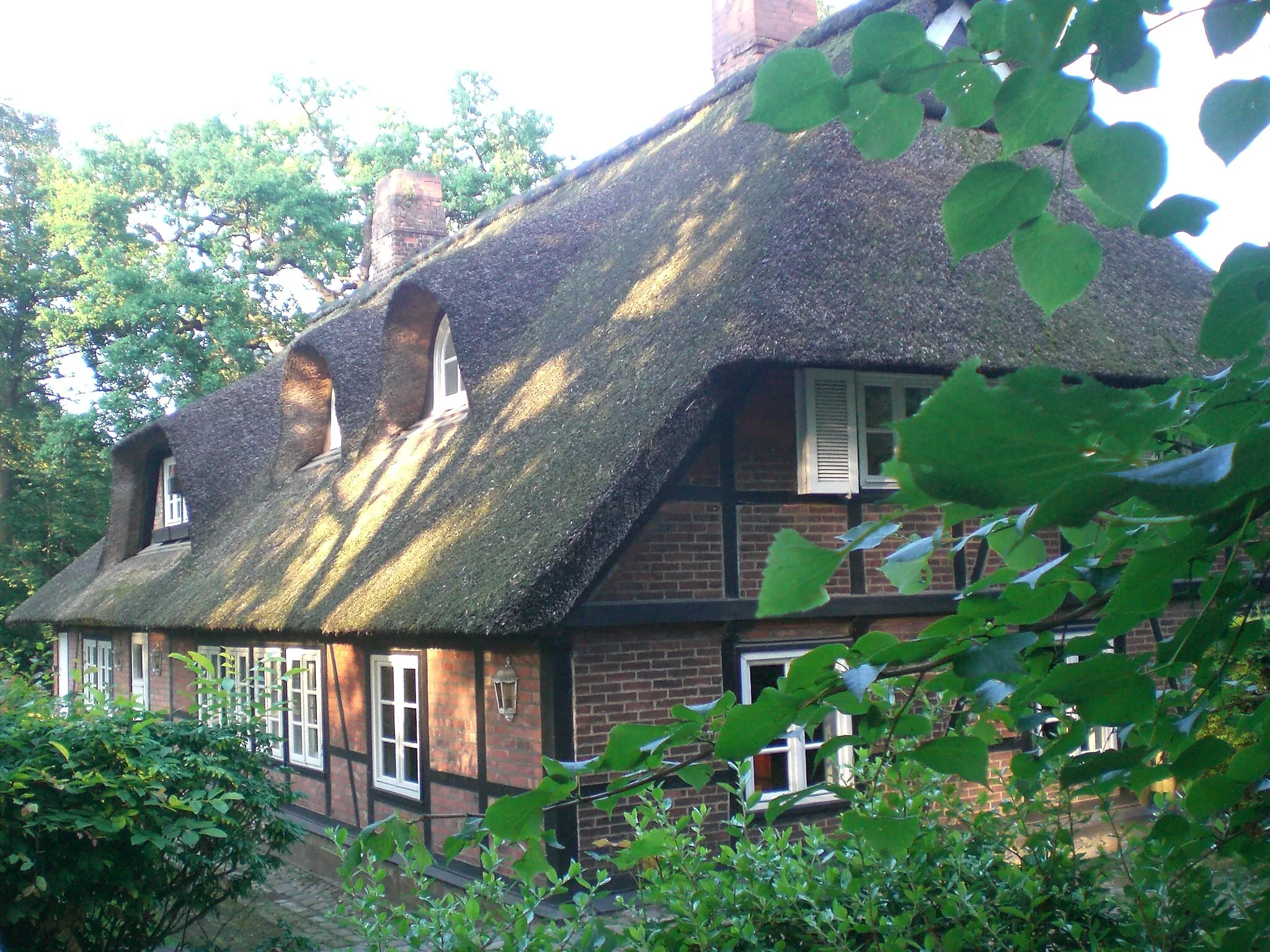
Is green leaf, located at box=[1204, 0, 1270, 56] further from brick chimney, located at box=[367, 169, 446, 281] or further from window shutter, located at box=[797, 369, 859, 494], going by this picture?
brick chimney, located at box=[367, 169, 446, 281]

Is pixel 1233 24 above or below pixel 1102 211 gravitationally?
above

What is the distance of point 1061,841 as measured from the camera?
313 cm

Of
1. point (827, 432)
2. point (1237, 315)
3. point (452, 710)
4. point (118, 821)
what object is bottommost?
point (452, 710)

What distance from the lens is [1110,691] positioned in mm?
1072

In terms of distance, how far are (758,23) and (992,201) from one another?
12034 mm

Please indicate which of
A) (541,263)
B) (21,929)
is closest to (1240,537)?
(21,929)

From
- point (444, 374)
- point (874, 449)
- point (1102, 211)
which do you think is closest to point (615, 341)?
point (874, 449)

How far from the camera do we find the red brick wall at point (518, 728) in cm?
759

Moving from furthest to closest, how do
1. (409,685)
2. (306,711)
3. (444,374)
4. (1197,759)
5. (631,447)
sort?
(444,374) < (306,711) < (409,685) < (631,447) < (1197,759)

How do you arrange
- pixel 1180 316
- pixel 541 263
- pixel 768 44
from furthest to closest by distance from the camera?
pixel 768 44, pixel 541 263, pixel 1180 316

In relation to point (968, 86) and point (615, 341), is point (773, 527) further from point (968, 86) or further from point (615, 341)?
point (968, 86)

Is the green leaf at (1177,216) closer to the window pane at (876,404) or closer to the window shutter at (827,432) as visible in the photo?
the window shutter at (827,432)

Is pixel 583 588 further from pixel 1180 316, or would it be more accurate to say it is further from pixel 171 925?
pixel 1180 316

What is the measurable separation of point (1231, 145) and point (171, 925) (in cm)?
612
